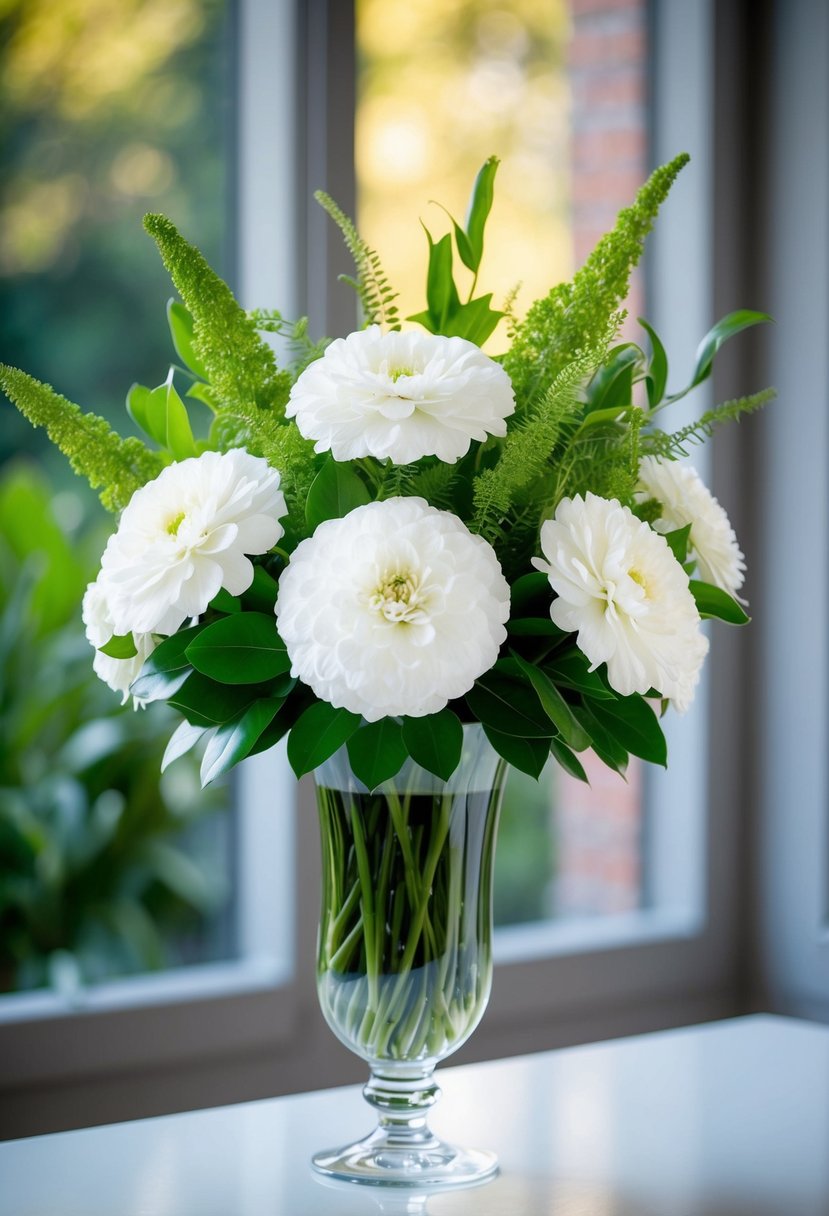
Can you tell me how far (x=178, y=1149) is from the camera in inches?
40.3

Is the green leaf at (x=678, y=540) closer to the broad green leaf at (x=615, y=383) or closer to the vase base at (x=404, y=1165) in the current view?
the broad green leaf at (x=615, y=383)

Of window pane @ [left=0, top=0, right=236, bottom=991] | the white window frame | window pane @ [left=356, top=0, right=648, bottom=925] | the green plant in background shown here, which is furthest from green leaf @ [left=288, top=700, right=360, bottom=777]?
window pane @ [left=356, top=0, right=648, bottom=925]

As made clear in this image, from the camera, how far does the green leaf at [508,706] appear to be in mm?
837

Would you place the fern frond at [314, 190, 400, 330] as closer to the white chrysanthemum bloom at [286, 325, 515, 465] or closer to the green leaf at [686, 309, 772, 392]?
the white chrysanthemum bloom at [286, 325, 515, 465]

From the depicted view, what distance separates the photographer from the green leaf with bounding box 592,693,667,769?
0.87m

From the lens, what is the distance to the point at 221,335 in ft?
2.90

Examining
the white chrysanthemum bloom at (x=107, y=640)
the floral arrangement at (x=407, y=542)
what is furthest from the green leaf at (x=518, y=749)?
the white chrysanthemum bloom at (x=107, y=640)

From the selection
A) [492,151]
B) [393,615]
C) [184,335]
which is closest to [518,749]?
[393,615]

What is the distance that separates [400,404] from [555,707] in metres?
0.20

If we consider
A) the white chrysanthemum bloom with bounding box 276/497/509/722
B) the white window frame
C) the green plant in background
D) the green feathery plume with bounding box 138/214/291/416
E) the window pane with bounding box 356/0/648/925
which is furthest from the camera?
the window pane with bounding box 356/0/648/925

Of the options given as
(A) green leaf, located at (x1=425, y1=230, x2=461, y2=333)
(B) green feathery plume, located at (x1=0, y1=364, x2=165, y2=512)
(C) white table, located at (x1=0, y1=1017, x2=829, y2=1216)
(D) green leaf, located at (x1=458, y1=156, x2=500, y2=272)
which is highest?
(D) green leaf, located at (x1=458, y1=156, x2=500, y2=272)

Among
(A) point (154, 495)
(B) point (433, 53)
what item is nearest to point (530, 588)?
(A) point (154, 495)

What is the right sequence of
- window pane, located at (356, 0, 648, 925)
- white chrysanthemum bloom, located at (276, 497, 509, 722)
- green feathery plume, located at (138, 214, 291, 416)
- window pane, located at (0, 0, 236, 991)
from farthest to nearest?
window pane, located at (356, 0, 648, 925), window pane, located at (0, 0, 236, 991), green feathery plume, located at (138, 214, 291, 416), white chrysanthemum bloom, located at (276, 497, 509, 722)

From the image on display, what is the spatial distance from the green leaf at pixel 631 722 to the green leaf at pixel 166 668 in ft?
0.86
